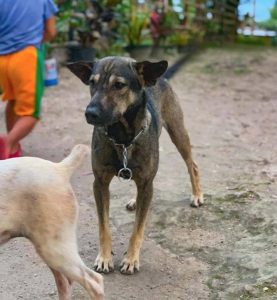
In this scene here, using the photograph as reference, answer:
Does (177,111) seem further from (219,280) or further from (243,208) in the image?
(219,280)

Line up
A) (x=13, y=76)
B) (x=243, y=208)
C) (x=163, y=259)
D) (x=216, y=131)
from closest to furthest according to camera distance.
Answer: (x=163, y=259), (x=243, y=208), (x=13, y=76), (x=216, y=131)

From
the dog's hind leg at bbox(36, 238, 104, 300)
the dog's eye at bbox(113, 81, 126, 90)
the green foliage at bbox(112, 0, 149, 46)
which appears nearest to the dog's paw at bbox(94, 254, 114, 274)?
the dog's hind leg at bbox(36, 238, 104, 300)

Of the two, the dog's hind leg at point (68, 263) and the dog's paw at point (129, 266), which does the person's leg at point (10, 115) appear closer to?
the dog's paw at point (129, 266)

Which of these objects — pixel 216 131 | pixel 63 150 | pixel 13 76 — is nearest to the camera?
pixel 13 76

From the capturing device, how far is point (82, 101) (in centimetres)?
902

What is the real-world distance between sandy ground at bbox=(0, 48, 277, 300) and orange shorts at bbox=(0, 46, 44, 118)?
82 centimetres

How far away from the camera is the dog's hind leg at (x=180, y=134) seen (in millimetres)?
5309

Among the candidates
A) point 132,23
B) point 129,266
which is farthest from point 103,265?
point 132,23

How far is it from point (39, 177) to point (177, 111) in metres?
2.16

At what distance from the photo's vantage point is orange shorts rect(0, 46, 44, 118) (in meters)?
5.75

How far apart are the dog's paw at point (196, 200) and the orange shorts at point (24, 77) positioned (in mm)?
1605

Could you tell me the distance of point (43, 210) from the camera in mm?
3375

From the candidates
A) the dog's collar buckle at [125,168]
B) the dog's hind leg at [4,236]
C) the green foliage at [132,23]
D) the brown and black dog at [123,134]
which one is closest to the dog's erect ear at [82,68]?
the brown and black dog at [123,134]

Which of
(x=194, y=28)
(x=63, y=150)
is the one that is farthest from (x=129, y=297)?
(x=194, y=28)
